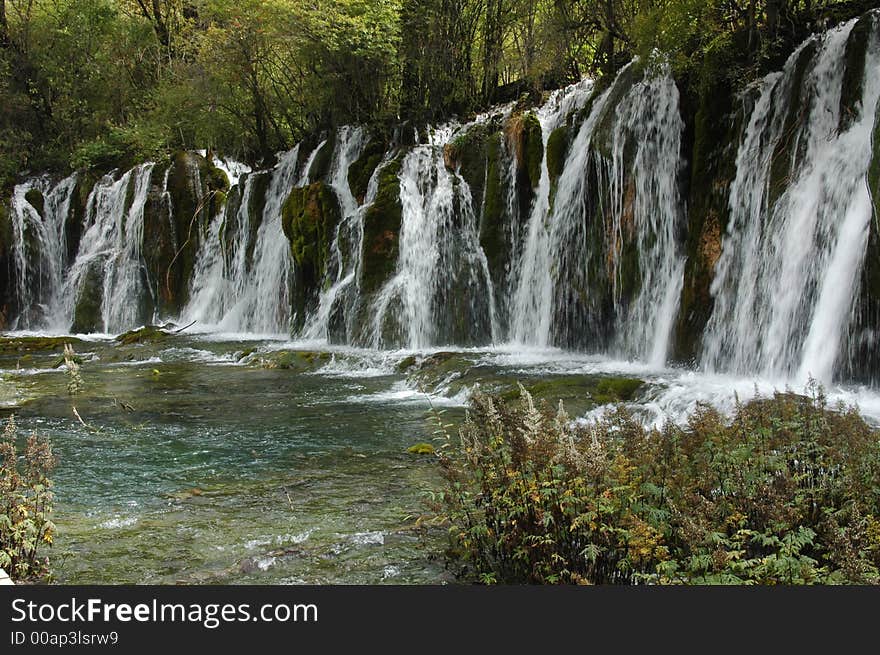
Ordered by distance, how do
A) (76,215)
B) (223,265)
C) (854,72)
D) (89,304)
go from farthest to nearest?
(76,215) < (89,304) < (223,265) < (854,72)

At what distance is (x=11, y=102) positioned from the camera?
34906 mm

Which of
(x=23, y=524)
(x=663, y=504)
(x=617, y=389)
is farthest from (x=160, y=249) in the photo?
(x=663, y=504)

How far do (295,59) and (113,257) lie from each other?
995 centimetres

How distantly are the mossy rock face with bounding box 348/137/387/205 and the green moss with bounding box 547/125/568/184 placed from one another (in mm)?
7016

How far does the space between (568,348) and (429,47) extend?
502 inches

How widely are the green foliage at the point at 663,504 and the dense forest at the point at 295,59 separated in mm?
9164

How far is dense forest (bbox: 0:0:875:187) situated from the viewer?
44.6 ft

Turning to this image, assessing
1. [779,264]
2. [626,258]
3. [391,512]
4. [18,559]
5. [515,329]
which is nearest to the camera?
[18,559]


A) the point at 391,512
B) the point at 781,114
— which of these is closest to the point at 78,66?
the point at 781,114

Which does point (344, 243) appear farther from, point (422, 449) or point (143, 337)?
point (422, 449)

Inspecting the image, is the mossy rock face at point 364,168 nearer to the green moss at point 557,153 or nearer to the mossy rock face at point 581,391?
the green moss at point 557,153

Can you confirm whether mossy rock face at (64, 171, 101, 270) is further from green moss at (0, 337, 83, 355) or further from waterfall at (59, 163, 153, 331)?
green moss at (0, 337, 83, 355)

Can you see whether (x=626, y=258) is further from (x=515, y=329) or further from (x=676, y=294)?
(x=515, y=329)

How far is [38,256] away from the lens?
30234 mm
